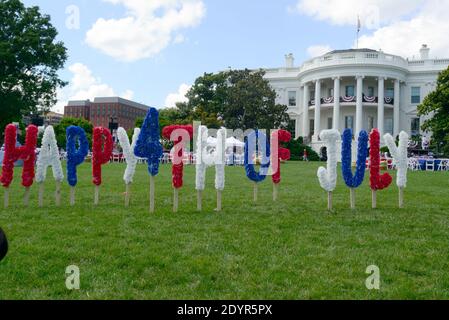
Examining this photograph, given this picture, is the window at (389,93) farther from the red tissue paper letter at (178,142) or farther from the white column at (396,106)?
the red tissue paper letter at (178,142)

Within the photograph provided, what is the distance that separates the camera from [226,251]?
5.82 m

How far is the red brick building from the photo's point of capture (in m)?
121

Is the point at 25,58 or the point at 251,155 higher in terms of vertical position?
the point at 25,58

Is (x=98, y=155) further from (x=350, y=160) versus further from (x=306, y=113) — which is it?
(x=306, y=113)

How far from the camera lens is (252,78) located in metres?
43.8

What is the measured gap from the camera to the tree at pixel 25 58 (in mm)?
32188

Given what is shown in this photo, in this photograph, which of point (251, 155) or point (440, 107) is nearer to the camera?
point (251, 155)

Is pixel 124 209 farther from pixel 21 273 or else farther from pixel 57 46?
pixel 57 46

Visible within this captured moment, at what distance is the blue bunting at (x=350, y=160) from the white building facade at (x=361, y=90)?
36.5 metres

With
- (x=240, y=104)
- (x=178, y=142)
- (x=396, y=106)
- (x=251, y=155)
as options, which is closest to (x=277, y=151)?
(x=251, y=155)

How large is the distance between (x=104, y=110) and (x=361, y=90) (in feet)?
296

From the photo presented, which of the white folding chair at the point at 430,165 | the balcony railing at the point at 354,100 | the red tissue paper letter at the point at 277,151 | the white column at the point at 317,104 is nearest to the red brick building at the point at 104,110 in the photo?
the white column at the point at 317,104
